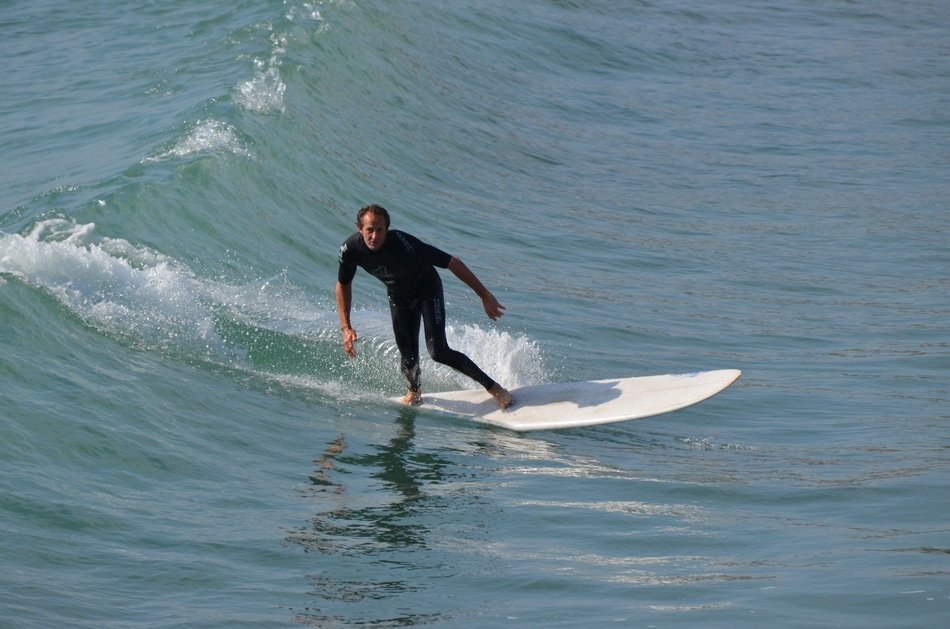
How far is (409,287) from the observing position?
931cm

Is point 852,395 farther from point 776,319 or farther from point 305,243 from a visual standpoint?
point 305,243

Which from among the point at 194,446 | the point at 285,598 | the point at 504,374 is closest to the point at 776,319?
the point at 504,374

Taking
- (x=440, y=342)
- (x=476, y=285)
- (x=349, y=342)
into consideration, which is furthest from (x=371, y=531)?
(x=440, y=342)

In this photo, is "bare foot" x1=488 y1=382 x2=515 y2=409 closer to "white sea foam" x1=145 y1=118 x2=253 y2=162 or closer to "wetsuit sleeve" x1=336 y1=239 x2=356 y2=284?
"wetsuit sleeve" x1=336 y1=239 x2=356 y2=284

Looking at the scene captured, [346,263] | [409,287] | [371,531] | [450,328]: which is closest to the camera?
[371,531]

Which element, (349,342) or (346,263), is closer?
(349,342)

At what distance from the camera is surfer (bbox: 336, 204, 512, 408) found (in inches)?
349

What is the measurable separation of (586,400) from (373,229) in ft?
6.98

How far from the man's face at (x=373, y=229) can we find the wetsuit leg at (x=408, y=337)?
0.78 metres

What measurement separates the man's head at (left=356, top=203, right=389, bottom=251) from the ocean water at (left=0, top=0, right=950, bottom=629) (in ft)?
4.58

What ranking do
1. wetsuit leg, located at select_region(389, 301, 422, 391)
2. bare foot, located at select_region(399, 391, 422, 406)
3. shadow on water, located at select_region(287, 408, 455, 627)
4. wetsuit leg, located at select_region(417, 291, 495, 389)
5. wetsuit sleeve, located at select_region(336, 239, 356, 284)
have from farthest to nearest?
bare foot, located at select_region(399, 391, 422, 406) → wetsuit leg, located at select_region(389, 301, 422, 391) → wetsuit leg, located at select_region(417, 291, 495, 389) → wetsuit sleeve, located at select_region(336, 239, 356, 284) → shadow on water, located at select_region(287, 408, 455, 627)

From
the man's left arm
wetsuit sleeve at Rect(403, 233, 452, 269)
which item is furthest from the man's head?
the man's left arm

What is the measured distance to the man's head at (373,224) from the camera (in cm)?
866

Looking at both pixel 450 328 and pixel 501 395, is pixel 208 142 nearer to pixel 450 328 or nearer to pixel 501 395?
pixel 450 328
